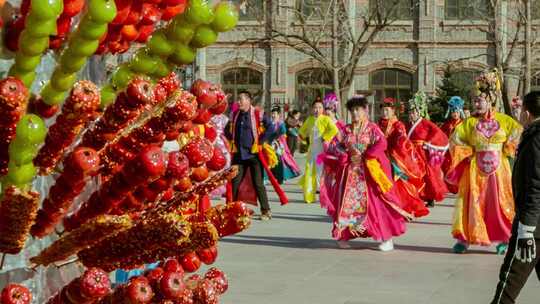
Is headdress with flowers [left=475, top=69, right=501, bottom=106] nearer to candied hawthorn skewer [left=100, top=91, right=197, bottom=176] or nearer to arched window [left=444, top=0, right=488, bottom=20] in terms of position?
candied hawthorn skewer [left=100, top=91, right=197, bottom=176]

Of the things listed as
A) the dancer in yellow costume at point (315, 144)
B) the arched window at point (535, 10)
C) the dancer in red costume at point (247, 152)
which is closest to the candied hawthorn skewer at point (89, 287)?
the dancer in red costume at point (247, 152)

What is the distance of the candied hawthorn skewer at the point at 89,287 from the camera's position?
1.75 meters

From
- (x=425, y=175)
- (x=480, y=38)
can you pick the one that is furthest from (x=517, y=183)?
(x=480, y=38)

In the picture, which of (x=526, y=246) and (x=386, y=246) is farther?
(x=386, y=246)

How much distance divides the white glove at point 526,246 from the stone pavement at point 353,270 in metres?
1.86

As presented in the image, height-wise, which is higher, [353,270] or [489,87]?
[489,87]

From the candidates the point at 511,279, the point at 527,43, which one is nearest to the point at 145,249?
the point at 511,279

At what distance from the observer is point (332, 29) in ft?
94.8

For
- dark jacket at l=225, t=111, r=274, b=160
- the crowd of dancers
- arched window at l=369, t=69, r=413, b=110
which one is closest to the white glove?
the crowd of dancers

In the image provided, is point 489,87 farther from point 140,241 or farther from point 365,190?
point 140,241

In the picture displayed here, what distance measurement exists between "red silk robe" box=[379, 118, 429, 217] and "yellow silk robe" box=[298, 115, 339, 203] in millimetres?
2875

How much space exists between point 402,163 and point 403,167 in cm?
6

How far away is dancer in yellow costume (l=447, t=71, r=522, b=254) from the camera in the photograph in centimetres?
1004

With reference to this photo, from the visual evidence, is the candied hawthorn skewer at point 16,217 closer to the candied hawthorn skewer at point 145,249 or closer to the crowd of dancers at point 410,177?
the candied hawthorn skewer at point 145,249
